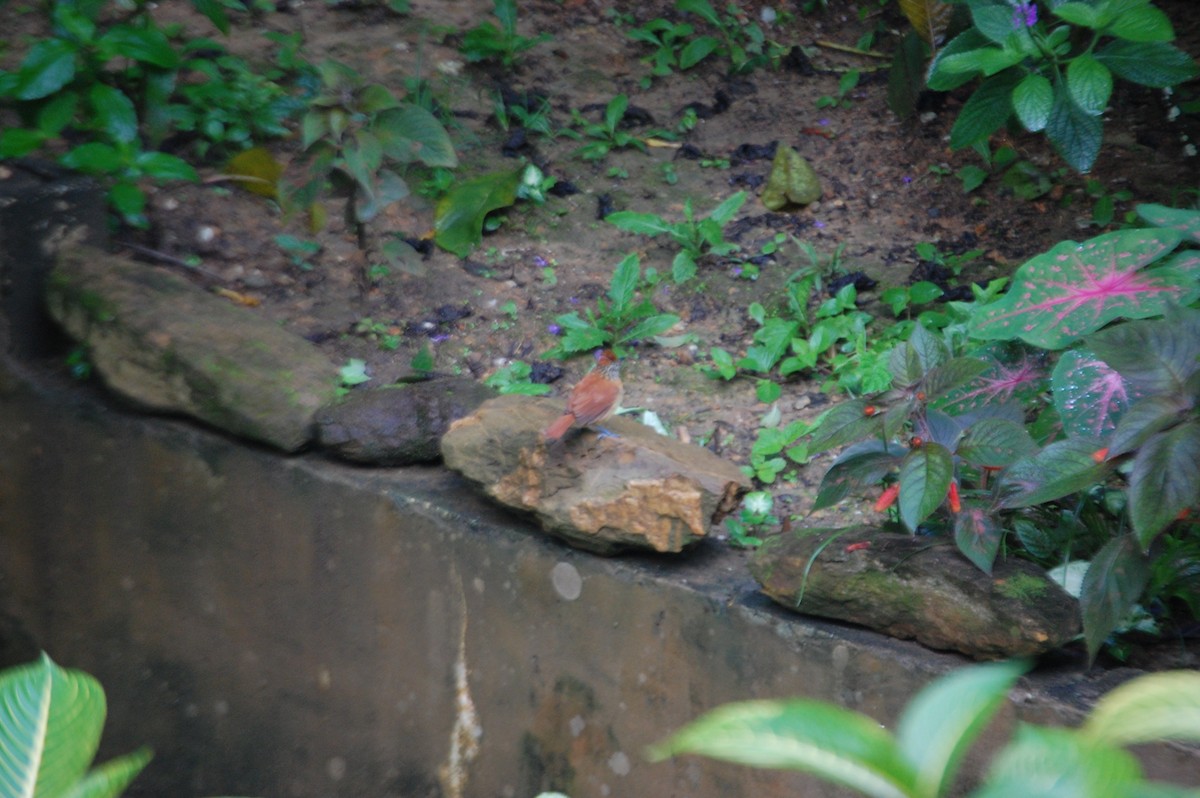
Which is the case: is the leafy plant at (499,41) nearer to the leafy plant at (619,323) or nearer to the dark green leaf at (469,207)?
the dark green leaf at (469,207)

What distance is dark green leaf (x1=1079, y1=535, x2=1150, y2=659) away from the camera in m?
1.81

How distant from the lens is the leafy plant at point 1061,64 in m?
2.60

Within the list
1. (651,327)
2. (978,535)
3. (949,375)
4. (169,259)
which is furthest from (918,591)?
(169,259)

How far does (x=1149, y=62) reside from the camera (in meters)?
2.73

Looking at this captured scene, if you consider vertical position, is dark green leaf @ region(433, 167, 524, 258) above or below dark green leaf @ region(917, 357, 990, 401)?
below

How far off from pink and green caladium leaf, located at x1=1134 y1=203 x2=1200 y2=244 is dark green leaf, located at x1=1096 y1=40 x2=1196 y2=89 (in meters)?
0.52

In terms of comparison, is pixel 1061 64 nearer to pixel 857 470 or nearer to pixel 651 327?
pixel 651 327

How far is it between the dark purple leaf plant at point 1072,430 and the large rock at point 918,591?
0.07m

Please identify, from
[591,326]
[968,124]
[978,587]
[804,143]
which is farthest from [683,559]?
[804,143]

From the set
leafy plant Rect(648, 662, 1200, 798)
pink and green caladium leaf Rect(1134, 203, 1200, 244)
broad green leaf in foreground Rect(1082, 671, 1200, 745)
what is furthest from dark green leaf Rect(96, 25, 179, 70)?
broad green leaf in foreground Rect(1082, 671, 1200, 745)

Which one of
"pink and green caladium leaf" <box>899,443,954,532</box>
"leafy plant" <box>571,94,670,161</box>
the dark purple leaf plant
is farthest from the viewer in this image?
"leafy plant" <box>571,94,670,161</box>

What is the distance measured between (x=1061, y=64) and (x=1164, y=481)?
5.15 ft

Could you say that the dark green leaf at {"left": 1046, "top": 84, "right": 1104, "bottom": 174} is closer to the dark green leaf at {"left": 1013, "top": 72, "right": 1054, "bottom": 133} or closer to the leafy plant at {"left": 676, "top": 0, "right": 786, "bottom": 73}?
the dark green leaf at {"left": 1013, "top": 72, "right": 1054, "bottom": 133}

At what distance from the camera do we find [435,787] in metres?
2.77
